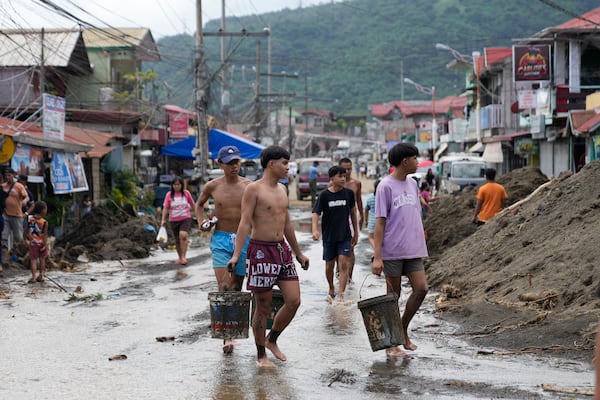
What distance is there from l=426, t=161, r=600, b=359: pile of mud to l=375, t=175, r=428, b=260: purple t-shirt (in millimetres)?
1338

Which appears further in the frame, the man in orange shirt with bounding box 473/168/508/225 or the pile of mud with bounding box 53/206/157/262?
the pile of mud with bounding box 53/206/157/262

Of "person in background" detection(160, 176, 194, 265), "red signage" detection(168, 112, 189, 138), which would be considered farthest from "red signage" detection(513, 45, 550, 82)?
"person in background" detection(160, 176, 194, 265)

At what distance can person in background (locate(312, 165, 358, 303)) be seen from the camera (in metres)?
12.0

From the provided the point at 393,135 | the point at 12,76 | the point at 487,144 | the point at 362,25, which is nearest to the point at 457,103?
the point at 393,135

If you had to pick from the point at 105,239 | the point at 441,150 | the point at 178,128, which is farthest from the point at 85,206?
the point at 441,150

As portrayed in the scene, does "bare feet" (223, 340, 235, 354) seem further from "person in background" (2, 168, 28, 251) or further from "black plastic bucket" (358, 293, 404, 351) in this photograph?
"person in background" (2, 168, 28, 251)

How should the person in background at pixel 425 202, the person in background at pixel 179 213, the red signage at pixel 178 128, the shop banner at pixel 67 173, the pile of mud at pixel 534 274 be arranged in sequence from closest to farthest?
1. the pile of mud at pixel 534 274
2. the person in background at pixel 179 213
3. the shop banner at pixel 67 173
4. the person in background at pixel 425 202
5. the red signage at pixel 178 128

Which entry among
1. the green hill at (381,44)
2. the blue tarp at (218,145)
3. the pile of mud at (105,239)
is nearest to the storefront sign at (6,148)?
the pile of mud at (105,239)

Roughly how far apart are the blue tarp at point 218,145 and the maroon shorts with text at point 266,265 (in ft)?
84.1

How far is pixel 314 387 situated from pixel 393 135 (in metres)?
92.1

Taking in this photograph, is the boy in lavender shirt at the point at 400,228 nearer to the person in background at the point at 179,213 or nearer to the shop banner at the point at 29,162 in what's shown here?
the person in background at the point at 179,213

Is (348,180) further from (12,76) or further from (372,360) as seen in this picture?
(12,76)

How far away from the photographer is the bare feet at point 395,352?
8209mm

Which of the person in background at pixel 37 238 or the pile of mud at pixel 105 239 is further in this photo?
the pile of mud at pixel 105 239
